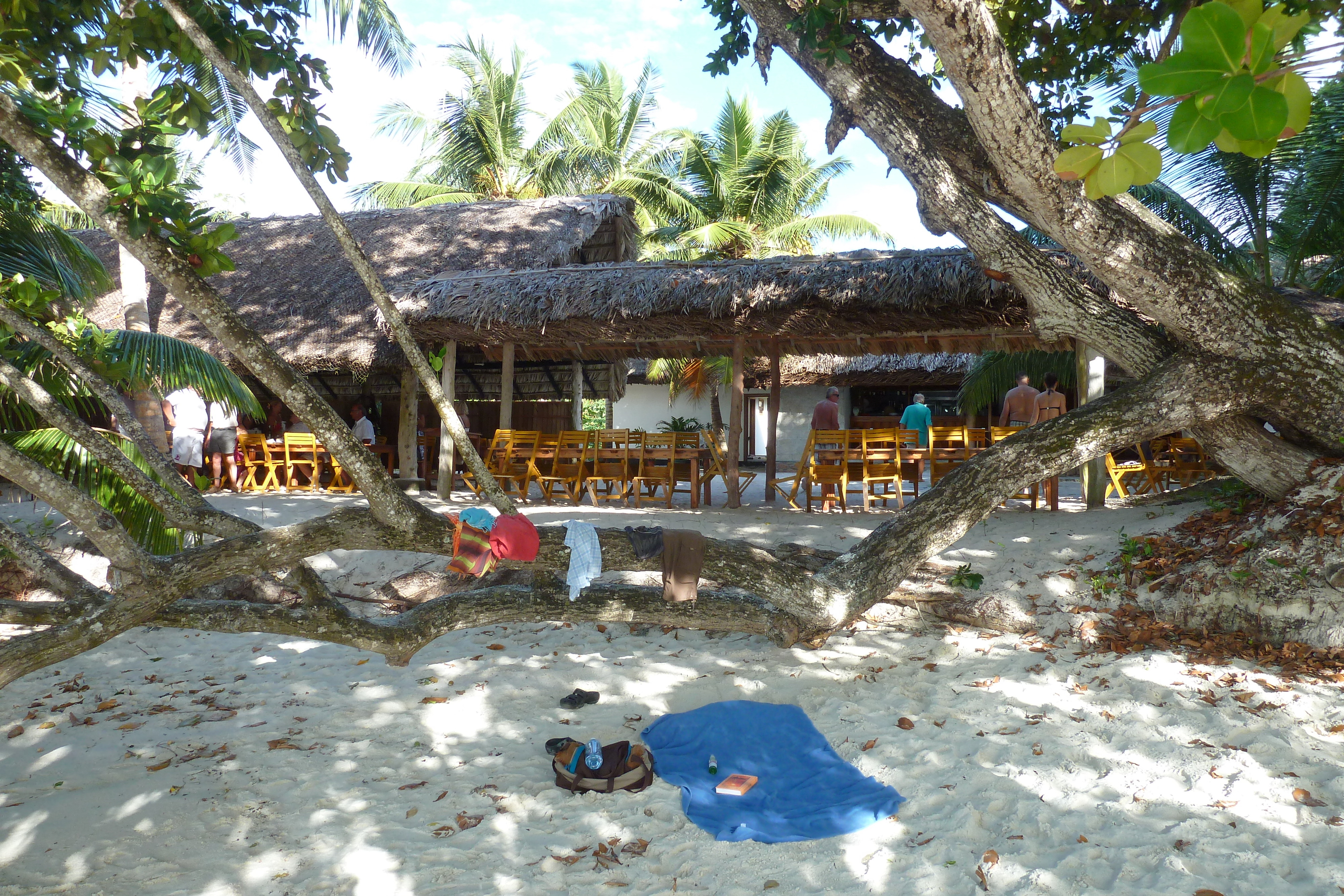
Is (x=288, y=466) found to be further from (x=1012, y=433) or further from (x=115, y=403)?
(x=1012, y=433)

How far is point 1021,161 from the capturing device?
3891mm

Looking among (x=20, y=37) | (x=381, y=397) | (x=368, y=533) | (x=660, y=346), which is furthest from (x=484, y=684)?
(x=381, y=397)

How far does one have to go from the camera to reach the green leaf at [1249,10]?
42.8 inches

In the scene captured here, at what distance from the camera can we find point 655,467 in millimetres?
8734

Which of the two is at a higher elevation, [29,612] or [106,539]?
[106,539]

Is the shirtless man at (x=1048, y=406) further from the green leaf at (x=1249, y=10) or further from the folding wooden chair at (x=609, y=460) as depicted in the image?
the green leaf at (x=1249, y=10)

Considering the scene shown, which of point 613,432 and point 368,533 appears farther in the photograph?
point 613,432

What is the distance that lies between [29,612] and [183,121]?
2.16 m

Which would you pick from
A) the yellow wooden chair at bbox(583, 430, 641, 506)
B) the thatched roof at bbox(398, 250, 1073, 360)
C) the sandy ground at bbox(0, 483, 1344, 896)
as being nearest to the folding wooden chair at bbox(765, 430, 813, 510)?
the thatched roof at bbox(398, 250, 1073, 360)

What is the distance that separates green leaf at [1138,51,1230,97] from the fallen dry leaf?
3.27 m

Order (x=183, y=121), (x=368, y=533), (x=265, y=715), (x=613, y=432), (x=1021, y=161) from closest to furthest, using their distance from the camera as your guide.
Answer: (x=368, y=533) → (x=183, y=121) → (x=1021, y=161) → (x=265, y=715) → (x=613, y=432)

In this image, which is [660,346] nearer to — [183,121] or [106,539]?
[183,121]

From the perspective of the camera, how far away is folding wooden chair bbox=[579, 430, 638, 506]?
8.28 metres

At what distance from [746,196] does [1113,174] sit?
17833mm
